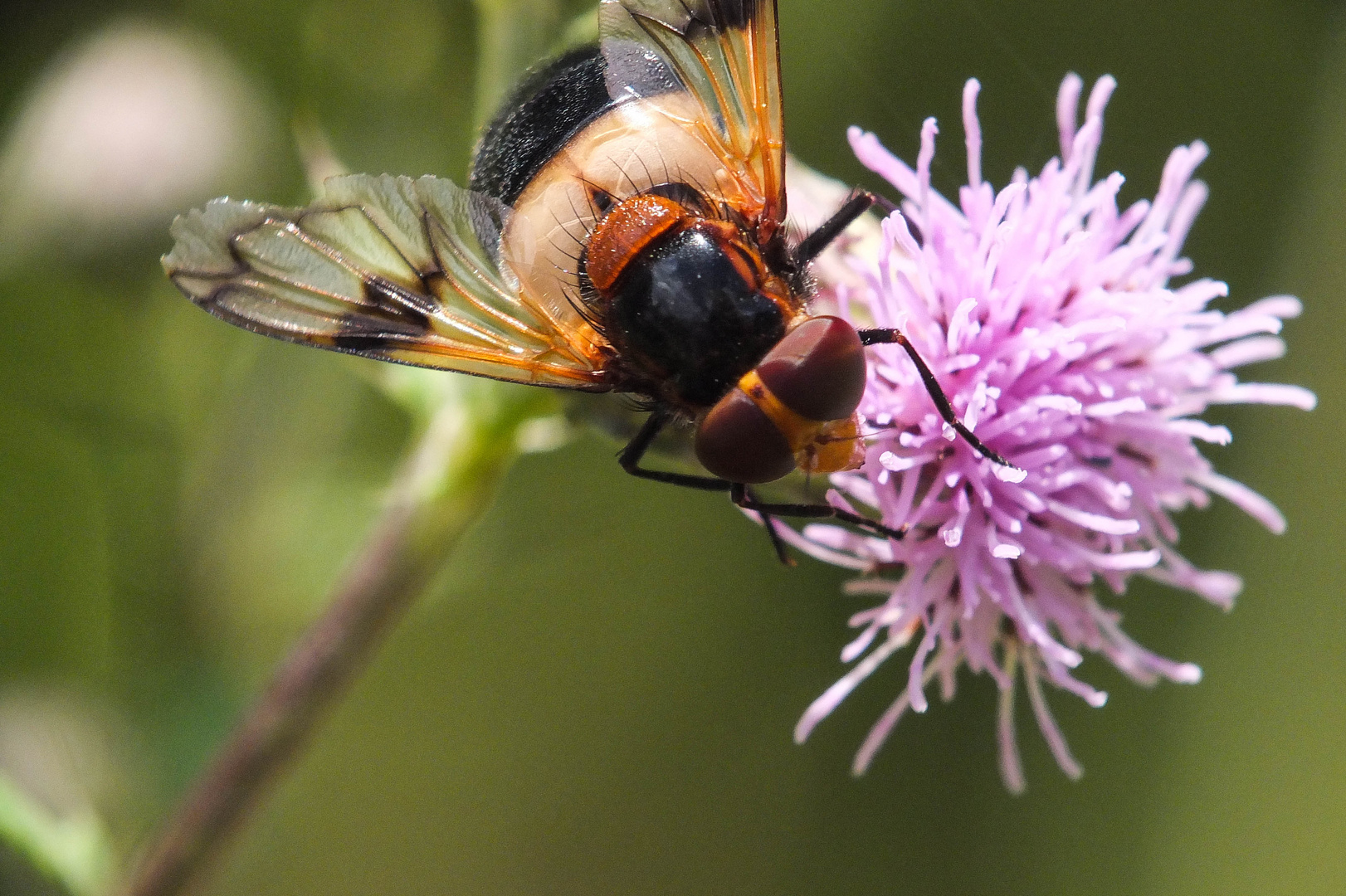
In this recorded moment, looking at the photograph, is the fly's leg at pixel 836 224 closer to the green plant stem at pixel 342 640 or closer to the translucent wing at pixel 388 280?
the translucent wing at pixel 388 280

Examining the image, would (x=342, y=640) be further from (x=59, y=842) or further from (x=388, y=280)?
(x=388, y=280)

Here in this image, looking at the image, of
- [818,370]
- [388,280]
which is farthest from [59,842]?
[818,370]

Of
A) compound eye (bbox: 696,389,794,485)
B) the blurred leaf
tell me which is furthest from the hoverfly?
the blurred leaf

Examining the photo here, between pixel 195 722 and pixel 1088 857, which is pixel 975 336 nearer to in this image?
pixel 195 722

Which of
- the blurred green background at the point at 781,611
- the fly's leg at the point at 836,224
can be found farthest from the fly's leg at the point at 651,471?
the blurred green background at the point at 781,611

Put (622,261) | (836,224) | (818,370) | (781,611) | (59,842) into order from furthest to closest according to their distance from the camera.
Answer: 1. (781,611)
2. (59,842)
3. (836,224)
4. (622,261)
5. (818,370)

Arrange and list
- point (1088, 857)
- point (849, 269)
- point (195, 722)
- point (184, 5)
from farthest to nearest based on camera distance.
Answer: point (1088, 857) → point (184, 5) → point (195, 722) → point (849, 269)

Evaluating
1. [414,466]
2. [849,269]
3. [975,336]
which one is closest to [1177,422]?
[975,336]
